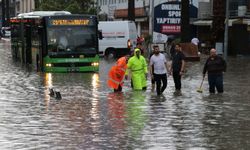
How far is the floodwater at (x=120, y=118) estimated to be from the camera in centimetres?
1234

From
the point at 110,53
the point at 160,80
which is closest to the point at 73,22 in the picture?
the point at 160,80

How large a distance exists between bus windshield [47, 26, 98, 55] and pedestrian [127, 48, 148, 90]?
10021mm

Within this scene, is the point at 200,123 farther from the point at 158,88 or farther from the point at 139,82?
the point at 139,82

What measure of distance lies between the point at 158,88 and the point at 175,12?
24.2 metres

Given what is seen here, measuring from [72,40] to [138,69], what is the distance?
10603mm

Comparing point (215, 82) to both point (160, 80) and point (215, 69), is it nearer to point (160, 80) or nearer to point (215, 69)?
point (215, 69)

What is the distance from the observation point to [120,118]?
15.8 meters

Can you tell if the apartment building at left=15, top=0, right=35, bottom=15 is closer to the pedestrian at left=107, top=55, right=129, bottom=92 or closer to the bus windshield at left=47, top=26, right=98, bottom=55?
the bus windshield at left=47, top=26, right=98, bottom=55

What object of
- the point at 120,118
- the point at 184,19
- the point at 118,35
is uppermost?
the point at 184,19

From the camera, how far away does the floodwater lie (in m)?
12.3

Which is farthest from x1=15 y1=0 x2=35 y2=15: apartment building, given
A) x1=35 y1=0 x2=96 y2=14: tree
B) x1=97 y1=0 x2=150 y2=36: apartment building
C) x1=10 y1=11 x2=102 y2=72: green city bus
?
x1=10 y1=11 x2=102 y2=72: green city bus

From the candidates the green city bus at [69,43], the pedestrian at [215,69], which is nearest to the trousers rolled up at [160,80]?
the pedestrian at [215,69]

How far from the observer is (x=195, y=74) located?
109 ft

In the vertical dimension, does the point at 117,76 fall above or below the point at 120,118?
above
